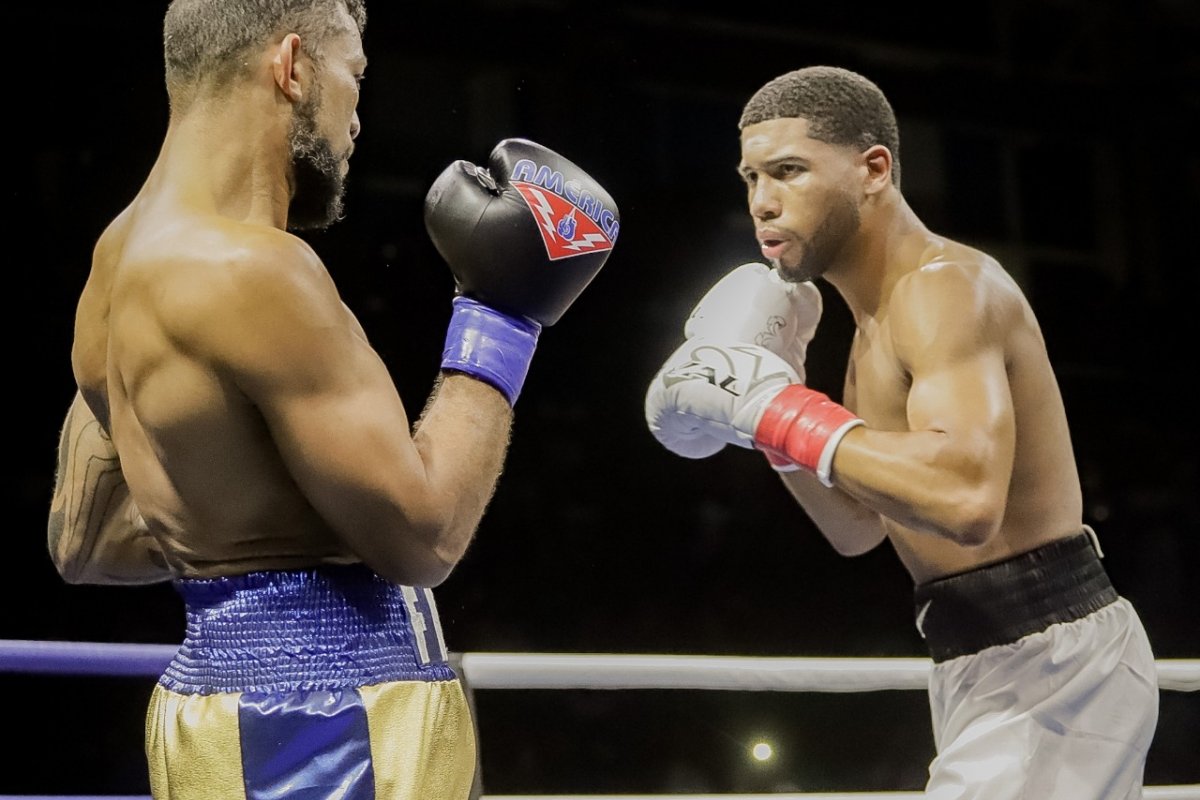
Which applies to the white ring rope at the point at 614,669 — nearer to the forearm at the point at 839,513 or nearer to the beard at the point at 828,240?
the forearm at the point at 839,513

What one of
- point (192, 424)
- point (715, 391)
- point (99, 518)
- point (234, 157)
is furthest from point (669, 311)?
point (192, 424)

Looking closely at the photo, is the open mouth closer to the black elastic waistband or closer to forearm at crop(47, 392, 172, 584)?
the black elastic waistband

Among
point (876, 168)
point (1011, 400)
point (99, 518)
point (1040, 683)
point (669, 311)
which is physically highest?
point (669, 311)

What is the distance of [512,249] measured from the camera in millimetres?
1350

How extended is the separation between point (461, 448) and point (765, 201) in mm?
903

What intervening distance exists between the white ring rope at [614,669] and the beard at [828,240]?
63 cm

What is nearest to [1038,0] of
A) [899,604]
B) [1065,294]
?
[1065,294]

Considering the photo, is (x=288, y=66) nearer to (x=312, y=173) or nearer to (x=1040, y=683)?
(x=312, y=173)

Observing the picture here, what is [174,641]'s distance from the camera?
5.42 meters

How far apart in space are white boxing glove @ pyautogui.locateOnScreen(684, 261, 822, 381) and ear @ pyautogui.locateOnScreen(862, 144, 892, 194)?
19cm

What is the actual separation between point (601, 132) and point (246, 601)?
5686 mm

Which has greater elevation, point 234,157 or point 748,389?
point 234,157

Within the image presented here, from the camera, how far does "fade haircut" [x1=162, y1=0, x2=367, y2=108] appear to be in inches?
52.7

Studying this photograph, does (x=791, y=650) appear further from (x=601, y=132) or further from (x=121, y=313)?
(x=121, y=313)
